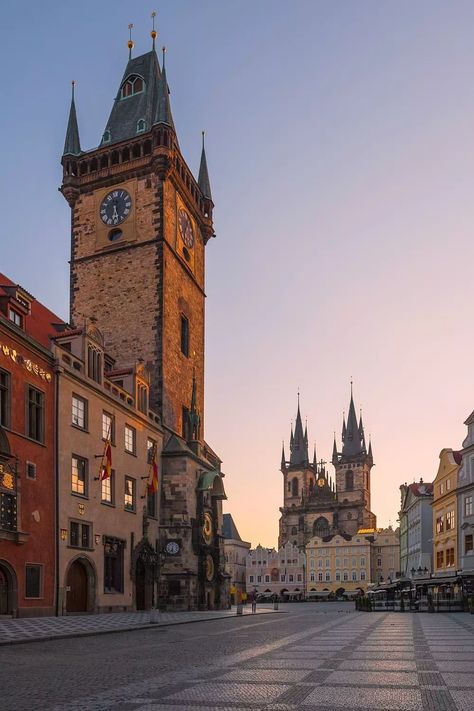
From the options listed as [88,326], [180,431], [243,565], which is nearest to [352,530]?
[243,565]

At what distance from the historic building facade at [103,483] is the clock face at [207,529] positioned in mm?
4372

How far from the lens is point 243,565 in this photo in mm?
153750

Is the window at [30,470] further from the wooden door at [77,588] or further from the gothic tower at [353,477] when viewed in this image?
the gothic tower at [353,477]

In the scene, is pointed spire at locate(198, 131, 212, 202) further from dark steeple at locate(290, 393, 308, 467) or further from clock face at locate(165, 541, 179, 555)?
dark steeple at locate(290, 393, 308, 467)

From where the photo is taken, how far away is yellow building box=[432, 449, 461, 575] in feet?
207

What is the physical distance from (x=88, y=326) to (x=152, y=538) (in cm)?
1288

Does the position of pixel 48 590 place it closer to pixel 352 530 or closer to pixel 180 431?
pixel 180 431

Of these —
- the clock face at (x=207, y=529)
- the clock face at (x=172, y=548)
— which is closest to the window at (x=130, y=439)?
the clock face at (x=172, y=548)

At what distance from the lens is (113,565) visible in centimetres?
3700

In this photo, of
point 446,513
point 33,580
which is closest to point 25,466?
point 33,580

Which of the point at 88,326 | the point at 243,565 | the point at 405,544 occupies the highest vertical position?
the point at 88,326

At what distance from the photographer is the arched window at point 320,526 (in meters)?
168

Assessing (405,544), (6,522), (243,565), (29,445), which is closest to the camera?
(6,522)

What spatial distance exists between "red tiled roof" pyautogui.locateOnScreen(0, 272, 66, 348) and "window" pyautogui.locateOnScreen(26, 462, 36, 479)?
5.03 m
